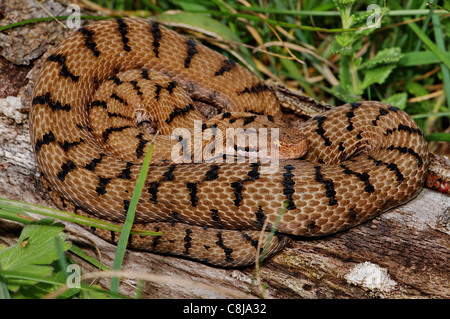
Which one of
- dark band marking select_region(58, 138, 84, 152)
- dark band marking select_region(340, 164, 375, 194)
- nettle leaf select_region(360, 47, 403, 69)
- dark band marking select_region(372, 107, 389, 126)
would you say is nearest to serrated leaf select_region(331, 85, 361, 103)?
nettle leaf select_region(360, 47, 403, 69)

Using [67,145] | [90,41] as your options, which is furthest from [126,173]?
[90,41]

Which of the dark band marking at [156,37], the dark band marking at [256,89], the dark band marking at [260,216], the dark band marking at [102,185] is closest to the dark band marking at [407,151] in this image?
the dark band marking at [260,216]

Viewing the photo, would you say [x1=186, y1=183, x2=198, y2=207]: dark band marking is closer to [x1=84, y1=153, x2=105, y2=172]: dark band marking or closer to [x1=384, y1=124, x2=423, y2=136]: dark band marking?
[x1=84, y1=153, x2=105, y2=172]: dark band marking

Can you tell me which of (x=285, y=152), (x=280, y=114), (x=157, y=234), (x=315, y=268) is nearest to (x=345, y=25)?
(x=280, y=114)

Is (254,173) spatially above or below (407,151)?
below

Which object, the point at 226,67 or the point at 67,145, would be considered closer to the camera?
the point at 67,145

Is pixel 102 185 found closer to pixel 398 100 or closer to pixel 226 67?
pixel 226 67

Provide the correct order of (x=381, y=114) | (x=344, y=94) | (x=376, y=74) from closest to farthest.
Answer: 1. (x=381, y=114)
2. (x=376, y=74)
3. (x=344, y=94)

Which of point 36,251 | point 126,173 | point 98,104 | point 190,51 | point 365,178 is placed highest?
point 190,51

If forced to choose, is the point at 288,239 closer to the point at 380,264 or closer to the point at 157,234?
the point at 380,264
